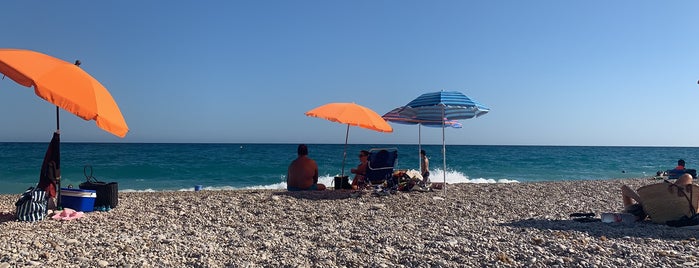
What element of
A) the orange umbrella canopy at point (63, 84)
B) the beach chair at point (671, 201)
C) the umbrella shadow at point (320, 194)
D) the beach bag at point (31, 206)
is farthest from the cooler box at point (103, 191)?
the beach chair at point (671, 201)

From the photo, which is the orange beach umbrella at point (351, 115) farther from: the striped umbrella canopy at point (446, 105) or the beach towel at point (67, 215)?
the beach towel at point (67, 215)

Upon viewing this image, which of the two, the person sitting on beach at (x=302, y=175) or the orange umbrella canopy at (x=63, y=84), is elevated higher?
the orange umbrella canopy at (x=63, y=84)

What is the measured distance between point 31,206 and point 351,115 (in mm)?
5806

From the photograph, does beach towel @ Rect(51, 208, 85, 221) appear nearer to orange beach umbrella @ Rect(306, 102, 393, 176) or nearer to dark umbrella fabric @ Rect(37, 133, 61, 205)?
dark umbrella fabric @ Rect(37, 133, 61, 205)

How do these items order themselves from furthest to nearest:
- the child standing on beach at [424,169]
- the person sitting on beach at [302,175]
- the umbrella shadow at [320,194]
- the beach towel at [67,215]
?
the child standing on beach at [424,169] < the person sitting on beach at [302,175] < the umbrella shadow at [320,194] < the beach towel at [67,215]

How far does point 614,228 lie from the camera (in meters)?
6.42

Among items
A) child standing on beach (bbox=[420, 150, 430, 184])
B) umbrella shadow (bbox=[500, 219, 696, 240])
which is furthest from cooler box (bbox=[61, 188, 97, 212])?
child standing on beach (bbox=[420, 150, 430, 184])

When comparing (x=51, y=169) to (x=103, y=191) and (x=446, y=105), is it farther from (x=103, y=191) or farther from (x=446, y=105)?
(x=446, y=105)

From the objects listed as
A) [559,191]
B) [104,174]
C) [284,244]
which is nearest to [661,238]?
[284,244]

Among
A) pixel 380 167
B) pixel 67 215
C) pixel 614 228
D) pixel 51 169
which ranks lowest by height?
pixel 614 228

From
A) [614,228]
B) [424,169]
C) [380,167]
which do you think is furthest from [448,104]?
[614,228]

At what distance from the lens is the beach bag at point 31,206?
6.06 meters

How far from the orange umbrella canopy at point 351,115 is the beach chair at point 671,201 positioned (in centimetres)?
506

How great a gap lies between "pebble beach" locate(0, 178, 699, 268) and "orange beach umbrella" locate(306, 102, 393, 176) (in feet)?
5.82
